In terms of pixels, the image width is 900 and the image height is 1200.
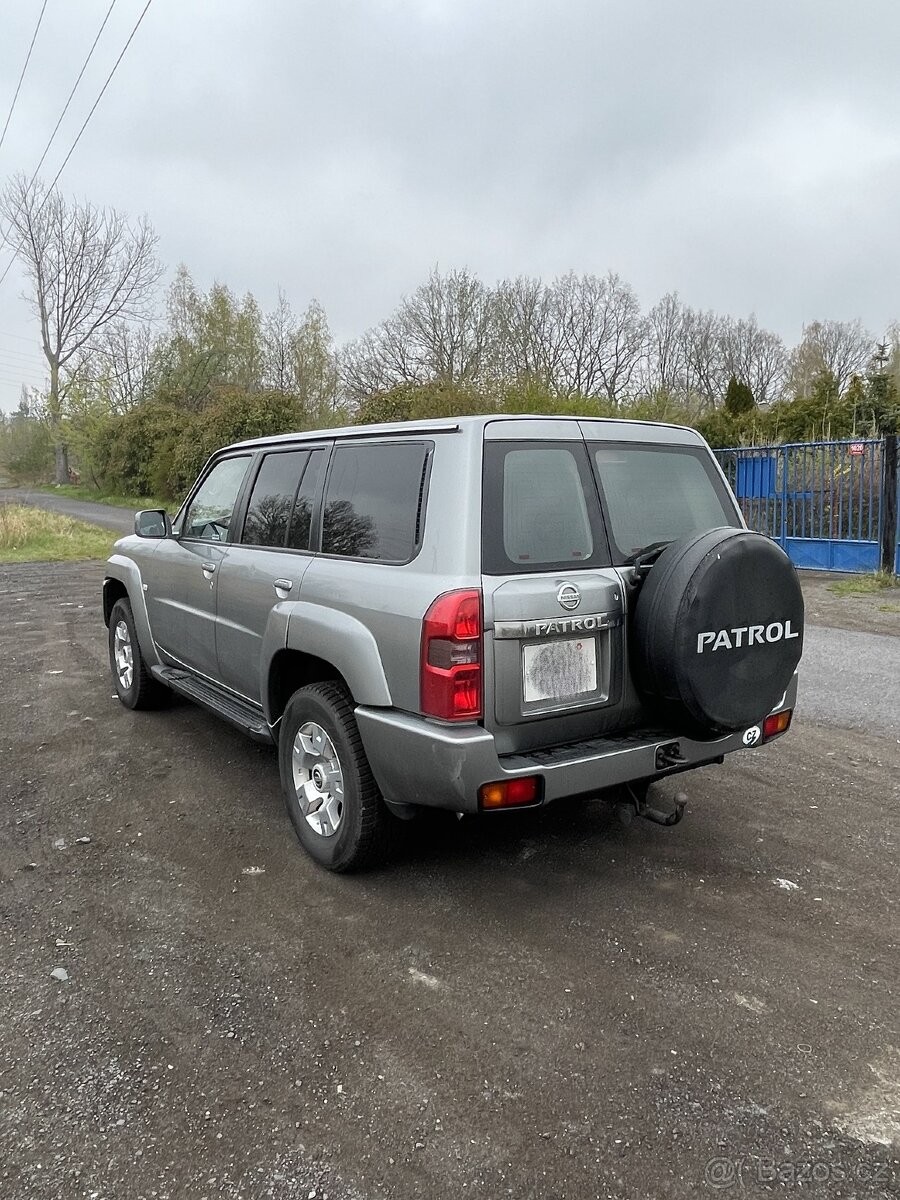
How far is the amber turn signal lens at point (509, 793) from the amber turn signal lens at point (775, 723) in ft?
4.11

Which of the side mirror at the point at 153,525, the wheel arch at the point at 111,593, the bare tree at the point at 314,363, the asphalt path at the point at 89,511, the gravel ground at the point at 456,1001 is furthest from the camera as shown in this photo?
the bare tree at the point at 314,363

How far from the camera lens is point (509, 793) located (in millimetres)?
3012

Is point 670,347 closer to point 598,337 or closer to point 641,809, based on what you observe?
point 598,337

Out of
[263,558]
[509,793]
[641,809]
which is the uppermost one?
[263,558]

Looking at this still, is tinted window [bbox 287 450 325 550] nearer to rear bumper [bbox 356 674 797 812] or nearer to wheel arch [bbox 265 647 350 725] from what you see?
wheel arch [bbox 265 647 350 725]

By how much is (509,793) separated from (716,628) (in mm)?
979

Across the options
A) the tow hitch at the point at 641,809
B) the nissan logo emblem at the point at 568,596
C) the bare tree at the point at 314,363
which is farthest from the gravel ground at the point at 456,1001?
the bare tree at the point at 314,363

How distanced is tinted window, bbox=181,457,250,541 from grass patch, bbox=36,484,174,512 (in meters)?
17.5

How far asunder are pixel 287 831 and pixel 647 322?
4324cm

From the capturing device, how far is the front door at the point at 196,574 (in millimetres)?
4730

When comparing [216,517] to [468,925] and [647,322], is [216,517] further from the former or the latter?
[647,322]

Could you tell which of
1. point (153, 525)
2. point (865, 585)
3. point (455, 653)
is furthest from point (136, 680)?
point (865, 585)

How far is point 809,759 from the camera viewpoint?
16.5 ft

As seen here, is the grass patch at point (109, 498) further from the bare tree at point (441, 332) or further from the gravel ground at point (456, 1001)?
the gravel ground at point (456, 1001)
